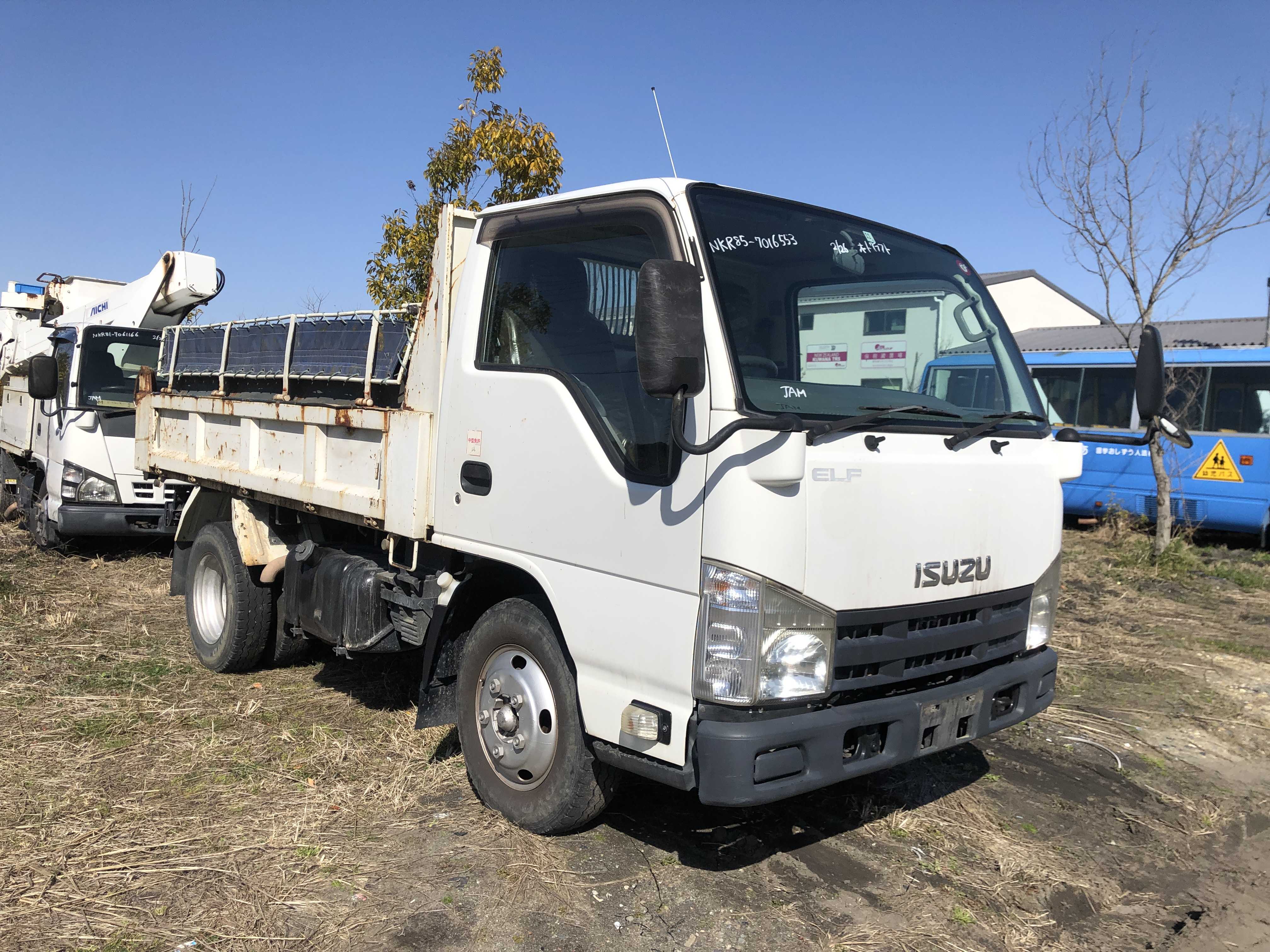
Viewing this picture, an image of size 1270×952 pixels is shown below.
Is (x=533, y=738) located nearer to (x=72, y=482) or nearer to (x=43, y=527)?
(x=72, y=482)

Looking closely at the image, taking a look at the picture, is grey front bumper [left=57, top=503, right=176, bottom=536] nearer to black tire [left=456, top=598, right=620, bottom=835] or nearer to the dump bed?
the dump bed

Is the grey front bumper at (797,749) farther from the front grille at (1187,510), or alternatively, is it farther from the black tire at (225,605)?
the front grille at (1187,510)

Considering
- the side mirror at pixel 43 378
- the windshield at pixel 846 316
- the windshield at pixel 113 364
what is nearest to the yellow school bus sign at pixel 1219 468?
the windshield at pixel 846 316

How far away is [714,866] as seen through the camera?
3.71m

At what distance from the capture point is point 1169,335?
30703 millimetres

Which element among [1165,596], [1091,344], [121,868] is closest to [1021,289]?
[1091,344]

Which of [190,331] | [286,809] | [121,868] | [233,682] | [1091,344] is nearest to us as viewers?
[121,868]

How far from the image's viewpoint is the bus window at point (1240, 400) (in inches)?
492

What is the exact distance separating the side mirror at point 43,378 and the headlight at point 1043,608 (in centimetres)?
840

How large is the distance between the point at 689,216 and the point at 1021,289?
38.0 meters

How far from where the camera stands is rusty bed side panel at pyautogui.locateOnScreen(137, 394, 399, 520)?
4469 millimetres

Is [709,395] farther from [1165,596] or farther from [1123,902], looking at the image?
[1165,596]

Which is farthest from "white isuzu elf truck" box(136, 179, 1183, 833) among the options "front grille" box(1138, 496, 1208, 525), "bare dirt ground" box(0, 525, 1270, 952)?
"front grille" box(1138, 496, 1208, 525)

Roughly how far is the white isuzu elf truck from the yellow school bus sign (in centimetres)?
1004
